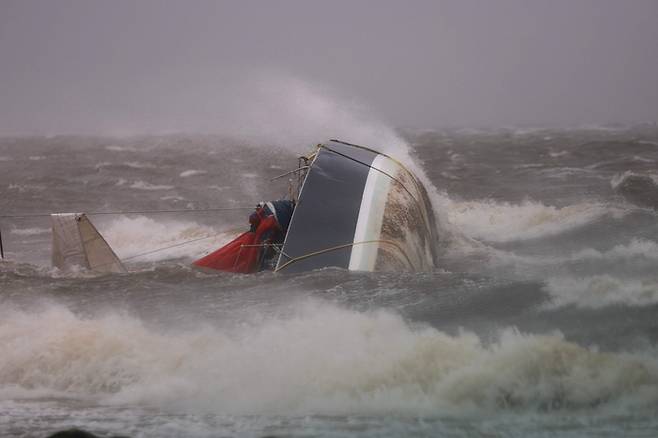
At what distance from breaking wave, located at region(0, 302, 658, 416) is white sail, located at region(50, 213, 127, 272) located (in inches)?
80.0

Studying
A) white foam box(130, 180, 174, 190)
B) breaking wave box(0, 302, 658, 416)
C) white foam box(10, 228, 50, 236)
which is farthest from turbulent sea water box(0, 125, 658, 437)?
white foam box(130, 180, 174, 190)

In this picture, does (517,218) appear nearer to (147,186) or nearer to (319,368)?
(319,368)

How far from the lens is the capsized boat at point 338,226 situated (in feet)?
30.2

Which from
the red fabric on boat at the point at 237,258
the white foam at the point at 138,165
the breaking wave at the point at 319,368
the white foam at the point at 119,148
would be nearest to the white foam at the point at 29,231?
the red fabric on boat at the point at 237,258

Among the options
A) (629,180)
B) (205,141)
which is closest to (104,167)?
(205,141)

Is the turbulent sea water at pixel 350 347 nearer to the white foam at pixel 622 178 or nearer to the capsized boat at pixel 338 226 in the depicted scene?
the capsized boat at pixel 338 226

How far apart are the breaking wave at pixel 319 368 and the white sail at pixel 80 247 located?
2.03 metres

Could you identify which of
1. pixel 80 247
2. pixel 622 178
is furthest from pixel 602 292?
pixel 622 178

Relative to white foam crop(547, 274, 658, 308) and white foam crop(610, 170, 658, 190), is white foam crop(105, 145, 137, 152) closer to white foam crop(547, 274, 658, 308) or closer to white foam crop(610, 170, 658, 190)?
white foam crop(610, 170, 658, 190)

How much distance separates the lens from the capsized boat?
921 centimetres

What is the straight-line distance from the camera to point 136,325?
7.90 metres

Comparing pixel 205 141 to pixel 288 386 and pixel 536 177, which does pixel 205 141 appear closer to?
pixel 536 177

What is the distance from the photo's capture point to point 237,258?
9.85 metres

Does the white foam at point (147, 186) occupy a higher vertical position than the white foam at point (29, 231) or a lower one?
higher
